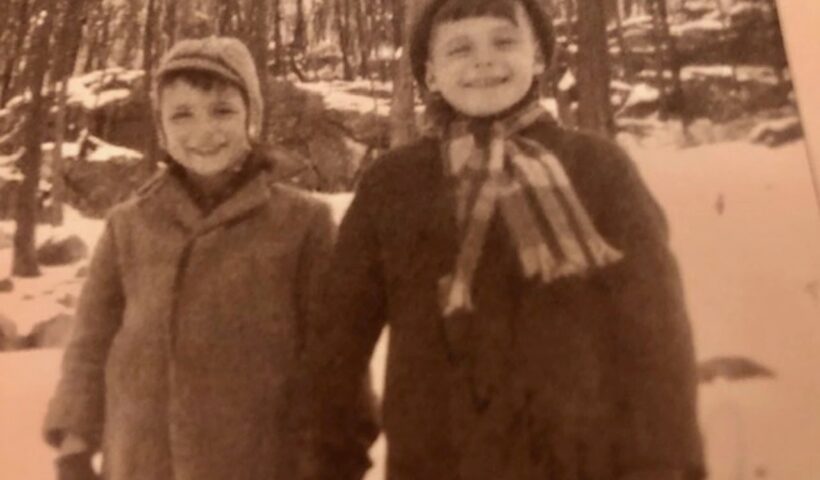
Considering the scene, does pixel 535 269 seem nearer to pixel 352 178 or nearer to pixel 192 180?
pixel 352 178

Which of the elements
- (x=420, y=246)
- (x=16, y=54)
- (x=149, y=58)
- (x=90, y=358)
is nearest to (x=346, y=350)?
(x=420, y=246)

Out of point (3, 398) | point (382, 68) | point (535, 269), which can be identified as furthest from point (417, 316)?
point (3, 398)

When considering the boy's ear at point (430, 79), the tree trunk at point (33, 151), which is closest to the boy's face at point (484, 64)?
the boy's ear at point (430, 79)

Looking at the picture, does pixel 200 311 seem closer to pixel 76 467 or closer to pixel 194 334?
pixel 194 334

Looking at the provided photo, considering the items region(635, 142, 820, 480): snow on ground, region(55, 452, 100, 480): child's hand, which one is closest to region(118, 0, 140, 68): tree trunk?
region(55, 452, 100, 480): child's hand

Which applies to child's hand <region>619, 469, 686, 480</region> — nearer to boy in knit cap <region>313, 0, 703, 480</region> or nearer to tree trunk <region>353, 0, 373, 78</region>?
boy in knit cap <region>313, 0, 703, 480</region>

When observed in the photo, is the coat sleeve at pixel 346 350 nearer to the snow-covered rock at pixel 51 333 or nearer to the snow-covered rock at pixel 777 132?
the snow-covered rock at pixel 51 333

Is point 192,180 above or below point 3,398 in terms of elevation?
above

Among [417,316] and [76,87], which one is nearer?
[417,316]
